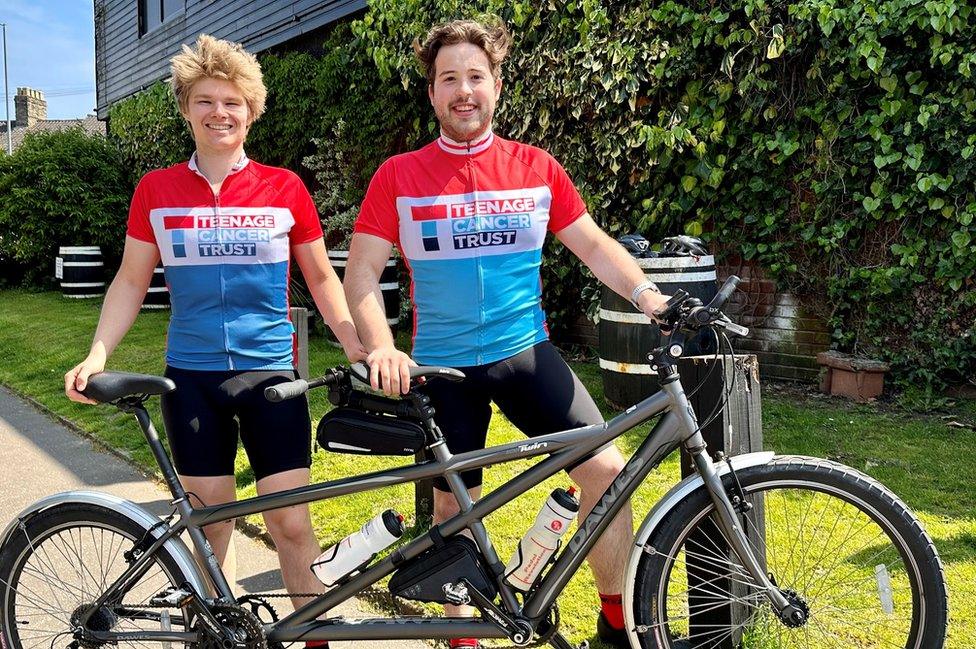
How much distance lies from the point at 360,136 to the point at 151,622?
22.7 feet

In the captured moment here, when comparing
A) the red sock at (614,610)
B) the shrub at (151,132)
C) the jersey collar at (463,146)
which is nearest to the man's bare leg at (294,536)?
the red sock at (614,610)

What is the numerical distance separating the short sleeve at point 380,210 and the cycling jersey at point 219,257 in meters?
0.24

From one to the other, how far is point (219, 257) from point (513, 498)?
1.09 m

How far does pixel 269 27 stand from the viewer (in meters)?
→ 12.0

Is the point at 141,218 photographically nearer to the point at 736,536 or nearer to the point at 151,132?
the point at 736,536

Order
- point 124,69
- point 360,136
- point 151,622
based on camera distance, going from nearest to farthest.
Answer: point 151,622
point 360,136
point 124,69

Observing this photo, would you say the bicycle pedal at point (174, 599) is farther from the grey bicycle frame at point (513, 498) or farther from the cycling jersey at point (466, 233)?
the cycling jersey at point (466, 233)

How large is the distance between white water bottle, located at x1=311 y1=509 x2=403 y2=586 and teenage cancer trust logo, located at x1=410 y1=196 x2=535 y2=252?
30.5 inches

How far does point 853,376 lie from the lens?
5516 millimetres

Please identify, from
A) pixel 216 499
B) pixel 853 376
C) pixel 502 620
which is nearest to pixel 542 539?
pixel 502 620

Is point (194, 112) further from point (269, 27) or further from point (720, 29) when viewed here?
point (269, 27)

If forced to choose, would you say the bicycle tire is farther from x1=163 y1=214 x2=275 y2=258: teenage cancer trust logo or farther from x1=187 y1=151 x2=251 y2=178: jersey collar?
x1=187 y1=151 x2=251 y2=178: jersey collar

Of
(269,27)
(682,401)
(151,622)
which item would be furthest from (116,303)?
(269,27)

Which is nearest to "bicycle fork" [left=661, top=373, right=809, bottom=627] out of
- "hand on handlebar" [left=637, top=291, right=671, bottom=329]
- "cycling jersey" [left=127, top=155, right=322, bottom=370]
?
"hand on handlebar" [left=637, top=291, right=671, bottom=329]
